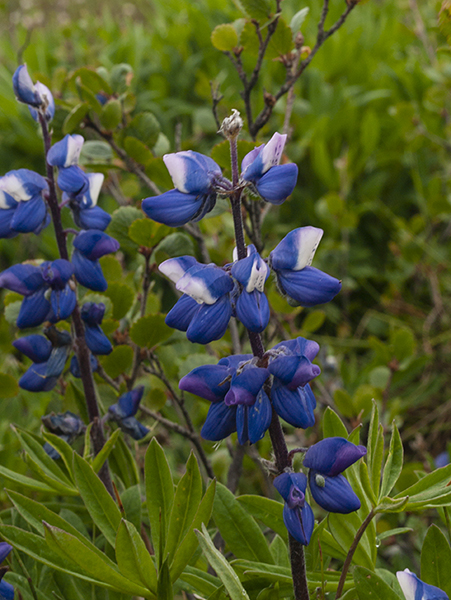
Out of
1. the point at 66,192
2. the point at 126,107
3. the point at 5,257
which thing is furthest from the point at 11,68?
the point at 66,192

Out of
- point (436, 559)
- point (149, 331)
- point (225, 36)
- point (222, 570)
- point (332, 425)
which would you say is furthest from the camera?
point (225, 36)

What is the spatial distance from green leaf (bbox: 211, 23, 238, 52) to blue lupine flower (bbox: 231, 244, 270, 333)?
30.5 inches

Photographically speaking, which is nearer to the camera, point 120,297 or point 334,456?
point 334,456

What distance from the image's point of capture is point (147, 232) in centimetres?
116

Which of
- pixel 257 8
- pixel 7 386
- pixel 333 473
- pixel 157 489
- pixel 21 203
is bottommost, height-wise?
pixel 7 386

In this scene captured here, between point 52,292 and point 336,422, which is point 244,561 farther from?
point 52,292

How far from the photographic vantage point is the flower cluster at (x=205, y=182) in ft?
2.20

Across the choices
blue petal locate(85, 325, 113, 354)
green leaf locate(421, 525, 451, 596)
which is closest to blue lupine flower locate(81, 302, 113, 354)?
blue petal locate(85, 325, 113, 354)

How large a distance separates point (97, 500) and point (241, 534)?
208 mm

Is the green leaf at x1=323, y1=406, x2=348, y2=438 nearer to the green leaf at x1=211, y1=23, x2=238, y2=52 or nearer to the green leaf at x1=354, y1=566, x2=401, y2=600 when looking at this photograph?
the green leaf at x1=354, y1=566, x2=401, y2=600

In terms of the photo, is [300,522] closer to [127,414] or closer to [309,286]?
[309,286]

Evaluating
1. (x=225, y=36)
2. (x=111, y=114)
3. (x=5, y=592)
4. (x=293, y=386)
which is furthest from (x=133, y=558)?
(x=225, y=36)

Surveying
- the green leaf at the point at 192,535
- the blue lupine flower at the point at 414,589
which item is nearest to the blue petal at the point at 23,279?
the green leaf at the point at 192,535

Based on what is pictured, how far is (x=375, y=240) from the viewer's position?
302cm
